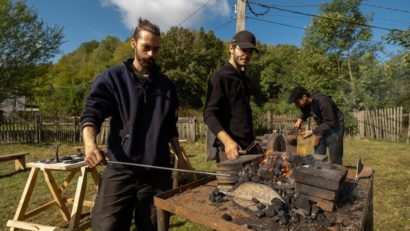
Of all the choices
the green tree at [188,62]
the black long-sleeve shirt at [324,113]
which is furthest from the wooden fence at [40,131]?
the green tree at [188,62]

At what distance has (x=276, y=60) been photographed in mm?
41625

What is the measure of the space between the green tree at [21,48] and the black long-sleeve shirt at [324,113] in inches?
601

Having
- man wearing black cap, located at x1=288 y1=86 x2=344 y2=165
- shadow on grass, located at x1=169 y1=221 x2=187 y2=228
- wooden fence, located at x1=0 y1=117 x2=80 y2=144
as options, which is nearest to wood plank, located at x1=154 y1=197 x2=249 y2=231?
shadow on grass, located at x1=169 y1=221 x2=187 y2=228

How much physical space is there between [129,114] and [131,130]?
0.13 metres

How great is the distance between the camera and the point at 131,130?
251 cm

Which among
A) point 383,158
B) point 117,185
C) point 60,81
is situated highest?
point 60,81

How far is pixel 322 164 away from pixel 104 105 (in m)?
1.90

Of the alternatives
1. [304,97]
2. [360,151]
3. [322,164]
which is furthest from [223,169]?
[360,151]

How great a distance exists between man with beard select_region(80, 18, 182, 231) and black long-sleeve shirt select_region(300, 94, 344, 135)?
3805mm

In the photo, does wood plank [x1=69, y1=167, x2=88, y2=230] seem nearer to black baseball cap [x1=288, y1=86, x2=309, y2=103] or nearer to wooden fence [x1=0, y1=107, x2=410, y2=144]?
black baseball cap [x1=288, y1=86, x2=309, y2=103]

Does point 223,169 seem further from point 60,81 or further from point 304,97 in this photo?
point 60,81

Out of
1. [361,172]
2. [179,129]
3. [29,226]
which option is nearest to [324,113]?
[361,172]

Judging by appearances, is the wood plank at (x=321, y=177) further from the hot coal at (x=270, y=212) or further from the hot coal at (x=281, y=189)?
the hot coal at (x=270, y=212)

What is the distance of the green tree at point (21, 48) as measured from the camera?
15.7 m
